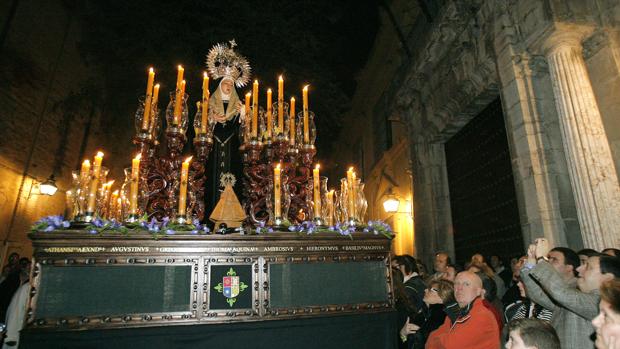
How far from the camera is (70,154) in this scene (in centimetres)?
1391

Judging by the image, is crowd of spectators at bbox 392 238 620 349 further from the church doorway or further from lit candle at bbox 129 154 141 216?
the church doorway

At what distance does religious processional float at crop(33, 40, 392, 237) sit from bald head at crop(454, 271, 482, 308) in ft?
3.19

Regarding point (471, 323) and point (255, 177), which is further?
point (255, 177)

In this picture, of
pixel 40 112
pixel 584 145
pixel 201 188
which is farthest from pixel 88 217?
pixel 40 112

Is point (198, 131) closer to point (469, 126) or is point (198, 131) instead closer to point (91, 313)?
point (91, 313)

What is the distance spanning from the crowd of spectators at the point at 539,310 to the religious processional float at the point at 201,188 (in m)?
1.08

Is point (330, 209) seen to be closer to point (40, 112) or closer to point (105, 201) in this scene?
point (105, 201)

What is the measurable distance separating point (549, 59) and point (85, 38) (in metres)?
15.7

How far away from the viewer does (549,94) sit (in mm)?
6363

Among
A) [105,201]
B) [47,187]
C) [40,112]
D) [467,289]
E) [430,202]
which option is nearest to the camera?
[467,289]

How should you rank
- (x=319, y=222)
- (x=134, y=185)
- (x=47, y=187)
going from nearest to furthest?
(x=134, y=185) → (x=319, y=222) → (x=47, y=187)

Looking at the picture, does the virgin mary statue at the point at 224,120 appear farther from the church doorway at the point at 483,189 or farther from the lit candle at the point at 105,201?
the church doorway at the point at 483,189

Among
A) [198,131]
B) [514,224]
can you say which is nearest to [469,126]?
[514,224]

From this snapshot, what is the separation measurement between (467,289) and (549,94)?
490 centimetres
